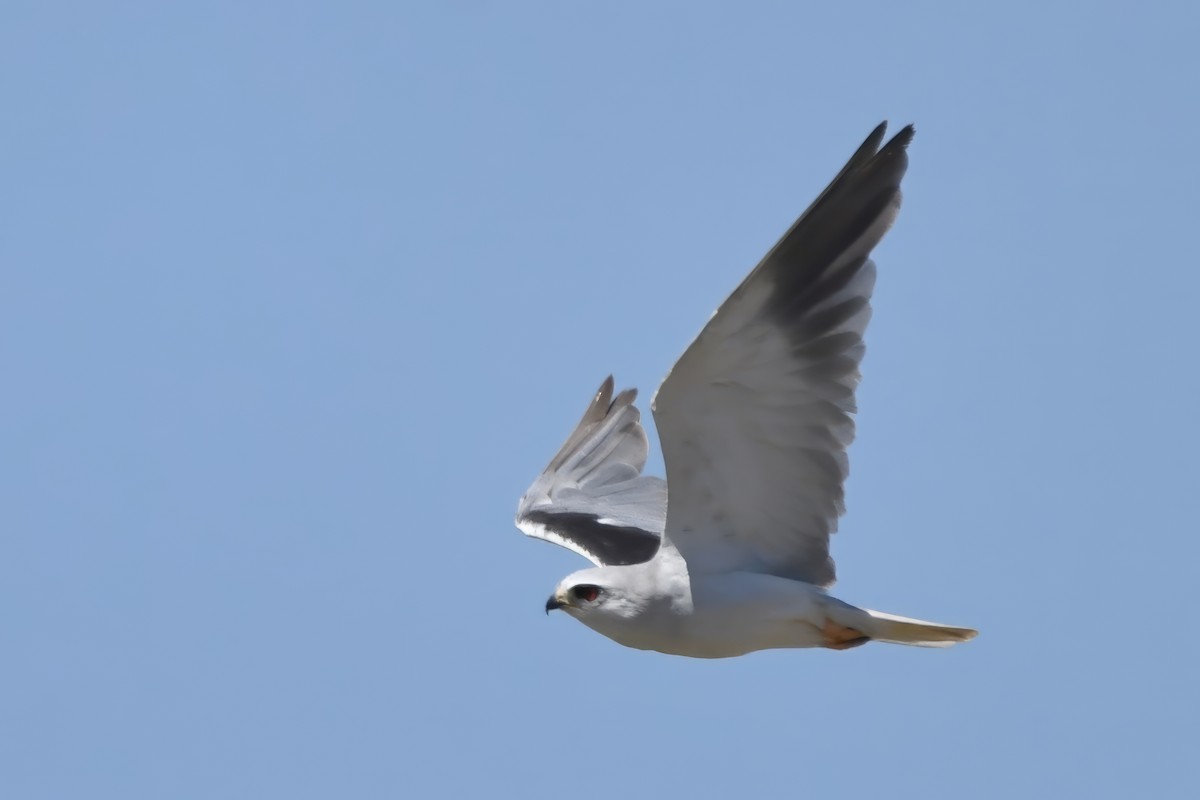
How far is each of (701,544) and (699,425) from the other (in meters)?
0.64

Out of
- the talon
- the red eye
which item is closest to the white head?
the red eye

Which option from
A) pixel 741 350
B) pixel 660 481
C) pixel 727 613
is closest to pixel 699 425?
pixel 741 350

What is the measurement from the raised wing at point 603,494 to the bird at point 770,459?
4.53 feet

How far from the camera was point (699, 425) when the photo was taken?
6.84 metres

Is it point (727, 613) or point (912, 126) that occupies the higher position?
point (912, 126)

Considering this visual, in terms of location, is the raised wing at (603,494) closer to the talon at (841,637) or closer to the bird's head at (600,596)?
the bird's head at (600,596)

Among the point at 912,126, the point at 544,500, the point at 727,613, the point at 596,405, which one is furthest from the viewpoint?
the point at 596,405

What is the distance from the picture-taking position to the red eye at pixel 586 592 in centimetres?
702

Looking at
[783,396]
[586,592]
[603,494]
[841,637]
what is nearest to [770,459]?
[783,396]

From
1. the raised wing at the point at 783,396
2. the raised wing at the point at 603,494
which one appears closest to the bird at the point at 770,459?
the raised wing at the point at 783,396

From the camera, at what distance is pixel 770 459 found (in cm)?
699

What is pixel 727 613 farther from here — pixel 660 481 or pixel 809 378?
pixel 660 481

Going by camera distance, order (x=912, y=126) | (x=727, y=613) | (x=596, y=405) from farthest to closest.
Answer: (x=596, y=405) → (x=727, y=613) → (x=912, y=126)

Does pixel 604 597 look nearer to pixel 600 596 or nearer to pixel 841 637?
pixel 600 596
